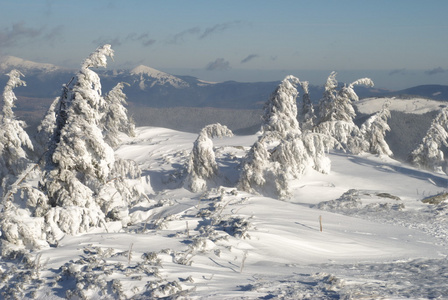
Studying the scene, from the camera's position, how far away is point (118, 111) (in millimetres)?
26250

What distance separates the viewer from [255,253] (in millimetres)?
9375

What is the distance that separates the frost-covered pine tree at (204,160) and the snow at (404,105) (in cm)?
6515

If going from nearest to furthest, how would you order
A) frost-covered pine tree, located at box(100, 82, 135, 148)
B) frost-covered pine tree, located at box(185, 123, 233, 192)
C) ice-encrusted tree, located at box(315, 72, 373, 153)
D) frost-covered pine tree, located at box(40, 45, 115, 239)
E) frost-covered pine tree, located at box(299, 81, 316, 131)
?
1. frost-covered pine tree, located at box(40, 45, 115, 239)
2. frost-covered pine tree, located at box(185, 123, 233, 192)
3. frost-covered pine tree, located at box(100, 82, 135, 148)
4. ice-encrusted tree, located at box(315, 72, 373, 153)
5. frost-covered pine tree, located at box(299, 81, 316, 131)

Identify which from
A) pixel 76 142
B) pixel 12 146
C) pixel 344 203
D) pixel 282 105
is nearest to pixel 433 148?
pixel 282 105

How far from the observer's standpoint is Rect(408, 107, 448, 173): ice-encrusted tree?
28.7 m

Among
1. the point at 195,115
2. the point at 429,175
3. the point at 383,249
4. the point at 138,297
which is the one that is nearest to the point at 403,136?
the point at 429,175

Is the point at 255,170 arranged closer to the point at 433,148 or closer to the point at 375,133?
the point at 375,133

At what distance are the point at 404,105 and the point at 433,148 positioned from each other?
5930 centimetres

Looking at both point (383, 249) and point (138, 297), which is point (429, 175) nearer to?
point (383, 249)

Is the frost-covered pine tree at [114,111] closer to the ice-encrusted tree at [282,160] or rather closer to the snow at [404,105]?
the ice-encrusted tree at [282,160]

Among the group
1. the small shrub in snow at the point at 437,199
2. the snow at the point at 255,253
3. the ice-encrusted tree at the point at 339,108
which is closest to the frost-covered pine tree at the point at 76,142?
the snow at the point at 255,253

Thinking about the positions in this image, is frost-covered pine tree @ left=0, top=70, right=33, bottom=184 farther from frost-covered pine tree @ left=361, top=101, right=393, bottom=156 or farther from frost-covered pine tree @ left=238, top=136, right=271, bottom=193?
frost-covered pine tree @ left=361, top=101, right=393, bottom=156

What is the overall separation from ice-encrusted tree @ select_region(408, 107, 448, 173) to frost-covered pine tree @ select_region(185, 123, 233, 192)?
15964 millimetres

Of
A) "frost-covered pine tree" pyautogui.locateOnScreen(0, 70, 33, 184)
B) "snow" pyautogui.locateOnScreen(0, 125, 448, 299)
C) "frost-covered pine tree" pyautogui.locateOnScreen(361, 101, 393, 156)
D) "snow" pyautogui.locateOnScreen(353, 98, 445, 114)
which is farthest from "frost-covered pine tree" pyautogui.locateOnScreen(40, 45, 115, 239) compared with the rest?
"snow" pyautogui.locateOnScreen(353, 98, 445, 114)
